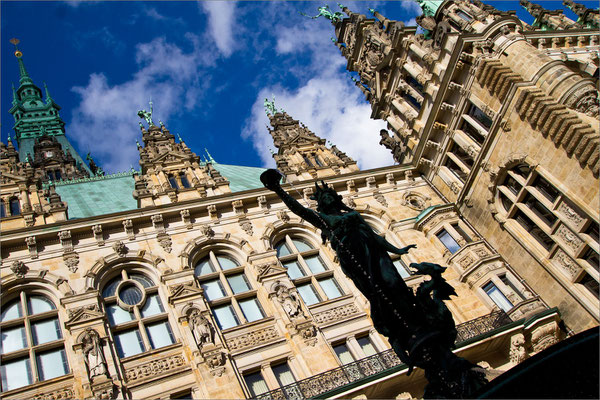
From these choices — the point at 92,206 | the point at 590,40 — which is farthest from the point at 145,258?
the point at 590,40

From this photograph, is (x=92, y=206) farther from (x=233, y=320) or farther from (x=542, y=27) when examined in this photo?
(x=542, y=27)

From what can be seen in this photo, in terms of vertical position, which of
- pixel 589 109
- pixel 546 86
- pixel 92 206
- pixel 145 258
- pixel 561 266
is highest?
pixel 92 206

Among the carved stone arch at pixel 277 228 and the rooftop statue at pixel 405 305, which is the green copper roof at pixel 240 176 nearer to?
the carved stone arch at pixel 277 228

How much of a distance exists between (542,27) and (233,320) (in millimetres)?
24444

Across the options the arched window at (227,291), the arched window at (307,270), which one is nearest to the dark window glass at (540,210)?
the arched window at (307,270)

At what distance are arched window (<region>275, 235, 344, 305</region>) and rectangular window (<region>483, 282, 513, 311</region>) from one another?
16.5ft

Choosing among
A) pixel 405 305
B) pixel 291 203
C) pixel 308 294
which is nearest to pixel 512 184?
pixel 308 294

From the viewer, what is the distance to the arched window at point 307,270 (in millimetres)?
19766

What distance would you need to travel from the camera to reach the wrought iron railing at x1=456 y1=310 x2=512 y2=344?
17391mm

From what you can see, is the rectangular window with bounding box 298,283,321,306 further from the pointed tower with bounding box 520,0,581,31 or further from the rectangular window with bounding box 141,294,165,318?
the pointed tower with bounding box 520,0,581,31

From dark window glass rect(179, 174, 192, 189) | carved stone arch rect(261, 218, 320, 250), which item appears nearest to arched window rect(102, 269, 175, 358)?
carved stone arch rect(261, 218, 320, 250)

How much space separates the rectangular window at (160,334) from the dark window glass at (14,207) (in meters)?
7.50

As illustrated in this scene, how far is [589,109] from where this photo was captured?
18391mm

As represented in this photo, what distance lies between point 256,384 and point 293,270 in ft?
16.1
